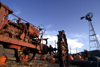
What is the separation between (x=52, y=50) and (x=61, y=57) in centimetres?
182

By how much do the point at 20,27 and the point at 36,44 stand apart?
2342 mm

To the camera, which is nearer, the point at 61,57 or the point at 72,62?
the point at 61,57

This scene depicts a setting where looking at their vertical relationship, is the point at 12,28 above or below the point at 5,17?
below

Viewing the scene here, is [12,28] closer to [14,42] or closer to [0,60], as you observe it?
[14,42]

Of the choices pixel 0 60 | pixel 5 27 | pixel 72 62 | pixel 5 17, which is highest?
pixel 5 17

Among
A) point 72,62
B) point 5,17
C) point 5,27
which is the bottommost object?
point 72,62

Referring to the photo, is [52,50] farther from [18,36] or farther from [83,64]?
[83,64]

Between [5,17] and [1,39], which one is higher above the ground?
[5,17]

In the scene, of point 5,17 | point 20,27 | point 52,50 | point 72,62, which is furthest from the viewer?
point 72,62

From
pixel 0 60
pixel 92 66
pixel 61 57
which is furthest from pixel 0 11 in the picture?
pixel 92 66

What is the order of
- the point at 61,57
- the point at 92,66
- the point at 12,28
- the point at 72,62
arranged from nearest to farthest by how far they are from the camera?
1. the point at 12,28
2. the point at 61,57
3. the point at 92,66
4. the point at 72,62

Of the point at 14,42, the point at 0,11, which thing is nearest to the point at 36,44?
the point at 14,42

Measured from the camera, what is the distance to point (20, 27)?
5930 mm

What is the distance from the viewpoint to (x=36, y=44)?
24.3 ft
